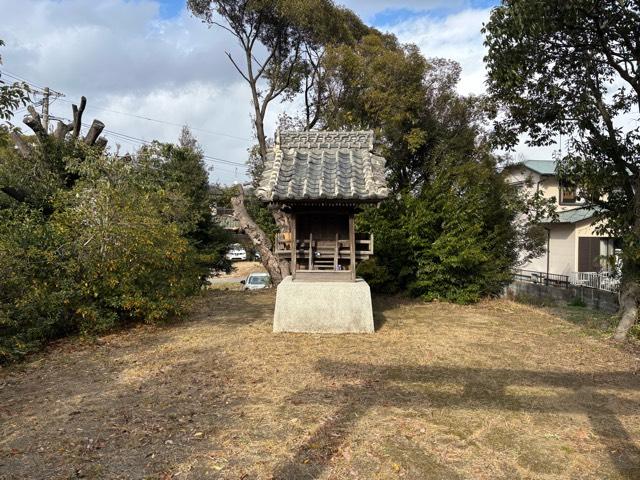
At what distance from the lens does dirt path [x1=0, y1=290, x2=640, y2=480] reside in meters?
3.67

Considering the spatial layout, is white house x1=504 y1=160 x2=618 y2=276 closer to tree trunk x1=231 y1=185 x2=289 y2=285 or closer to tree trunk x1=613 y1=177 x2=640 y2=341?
tree trunk x1=231 y1=185 x2=289 y2=285

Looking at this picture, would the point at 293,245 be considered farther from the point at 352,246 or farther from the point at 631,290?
the point at 631,290

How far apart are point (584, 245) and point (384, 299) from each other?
10.9 m

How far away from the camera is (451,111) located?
1557 cm

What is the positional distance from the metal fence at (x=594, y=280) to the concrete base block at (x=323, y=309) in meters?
9.56

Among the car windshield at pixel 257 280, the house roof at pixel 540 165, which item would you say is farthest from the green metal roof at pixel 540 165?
the car windshield at pixel 257 280

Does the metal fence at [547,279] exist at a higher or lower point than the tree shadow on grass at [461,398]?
higher

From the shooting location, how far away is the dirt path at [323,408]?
3668 millimetres

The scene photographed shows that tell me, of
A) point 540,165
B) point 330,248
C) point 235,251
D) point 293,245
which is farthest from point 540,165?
point 235,251

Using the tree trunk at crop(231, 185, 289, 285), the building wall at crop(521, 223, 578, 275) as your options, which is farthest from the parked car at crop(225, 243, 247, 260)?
the building wall at crop(521, 223, 578, 275)

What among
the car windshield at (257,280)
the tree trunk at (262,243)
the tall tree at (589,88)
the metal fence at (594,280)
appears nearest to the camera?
the tall tree at (589,88)

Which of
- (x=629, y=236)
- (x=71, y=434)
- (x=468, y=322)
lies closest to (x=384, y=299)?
(x=468, y=322)

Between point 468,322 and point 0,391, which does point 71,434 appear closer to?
point 0,391

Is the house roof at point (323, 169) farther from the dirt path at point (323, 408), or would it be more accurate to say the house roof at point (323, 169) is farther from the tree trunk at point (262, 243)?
the tree trunk at point (262, 243)
